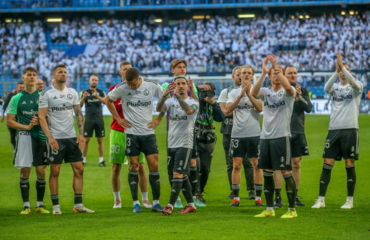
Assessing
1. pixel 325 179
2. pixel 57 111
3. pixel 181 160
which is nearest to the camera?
pixel 181 160

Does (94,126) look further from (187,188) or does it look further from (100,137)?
(187,188)

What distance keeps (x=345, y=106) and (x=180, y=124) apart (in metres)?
2.70

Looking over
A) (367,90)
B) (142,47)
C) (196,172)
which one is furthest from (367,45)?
(196,172)

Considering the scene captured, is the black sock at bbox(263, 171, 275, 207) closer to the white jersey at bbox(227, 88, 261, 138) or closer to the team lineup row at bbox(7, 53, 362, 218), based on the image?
the team lineup row at bbox(7, 53, 362, 218)

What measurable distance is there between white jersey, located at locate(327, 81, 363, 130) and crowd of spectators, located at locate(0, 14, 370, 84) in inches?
1293

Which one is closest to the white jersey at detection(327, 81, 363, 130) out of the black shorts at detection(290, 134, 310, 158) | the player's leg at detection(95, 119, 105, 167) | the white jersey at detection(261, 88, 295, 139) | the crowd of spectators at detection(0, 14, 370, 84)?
the black shorts at detection(290, 134, 310, 158)

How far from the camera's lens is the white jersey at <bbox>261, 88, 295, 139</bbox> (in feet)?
32.2

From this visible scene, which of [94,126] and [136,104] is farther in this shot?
[94,126]

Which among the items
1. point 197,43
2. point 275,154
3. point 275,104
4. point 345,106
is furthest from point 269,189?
point 197,43

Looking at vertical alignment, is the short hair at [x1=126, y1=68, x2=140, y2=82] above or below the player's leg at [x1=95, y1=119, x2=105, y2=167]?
above

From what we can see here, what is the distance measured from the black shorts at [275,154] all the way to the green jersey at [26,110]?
3.46 m

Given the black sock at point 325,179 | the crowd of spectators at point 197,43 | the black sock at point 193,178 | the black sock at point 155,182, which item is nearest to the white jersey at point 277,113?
the black sock at point 325,179

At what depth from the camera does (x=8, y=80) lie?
45594 millimetres

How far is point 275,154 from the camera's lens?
32.1ft
